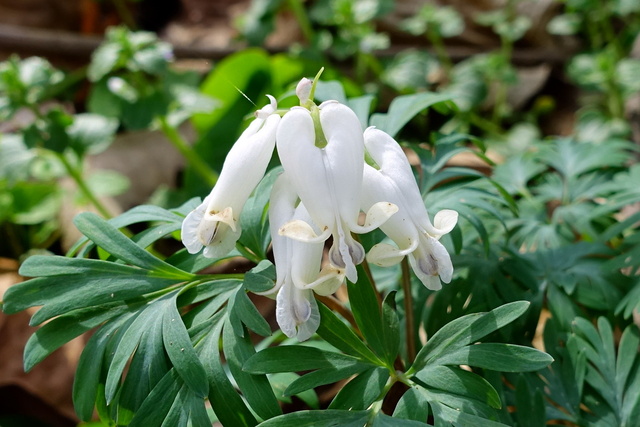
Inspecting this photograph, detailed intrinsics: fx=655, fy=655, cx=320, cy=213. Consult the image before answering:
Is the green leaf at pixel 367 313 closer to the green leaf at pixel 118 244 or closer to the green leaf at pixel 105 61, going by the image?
the green leaf at pixel 118 244

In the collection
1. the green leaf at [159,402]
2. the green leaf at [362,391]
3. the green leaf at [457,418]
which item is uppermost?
the green leaf at [159,402]

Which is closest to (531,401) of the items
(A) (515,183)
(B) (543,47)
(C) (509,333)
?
(C) (509,333)

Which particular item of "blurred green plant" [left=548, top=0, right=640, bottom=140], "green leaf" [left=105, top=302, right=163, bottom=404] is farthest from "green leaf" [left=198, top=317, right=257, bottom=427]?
"blurred green plant" [left=548, top=0, right=640, bottom=140]

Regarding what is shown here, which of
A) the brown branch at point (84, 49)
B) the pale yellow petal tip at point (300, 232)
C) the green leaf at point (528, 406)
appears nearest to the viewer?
the pale yellow petal tip at point (300, 232)

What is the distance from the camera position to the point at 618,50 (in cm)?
323

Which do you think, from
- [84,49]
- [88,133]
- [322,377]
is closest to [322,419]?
[322,377]

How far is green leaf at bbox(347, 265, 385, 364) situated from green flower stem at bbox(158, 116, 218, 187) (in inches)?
61.3

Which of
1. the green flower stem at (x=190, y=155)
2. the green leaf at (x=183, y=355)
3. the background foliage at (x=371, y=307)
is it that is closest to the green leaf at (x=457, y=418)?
the background foliage at (x=371, y=307)

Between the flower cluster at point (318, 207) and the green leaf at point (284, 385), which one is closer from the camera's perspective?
the flower cluster at point (318, 207)

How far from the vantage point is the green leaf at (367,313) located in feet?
3.53

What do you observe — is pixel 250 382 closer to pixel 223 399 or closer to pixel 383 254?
pixel 223 399

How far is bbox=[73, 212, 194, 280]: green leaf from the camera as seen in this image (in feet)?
3.73

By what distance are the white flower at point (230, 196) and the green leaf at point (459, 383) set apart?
1.25ft

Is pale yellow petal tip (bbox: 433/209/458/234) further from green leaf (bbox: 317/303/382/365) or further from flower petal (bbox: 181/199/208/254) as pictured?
flower petal (bbox: 181/199/208/254)
